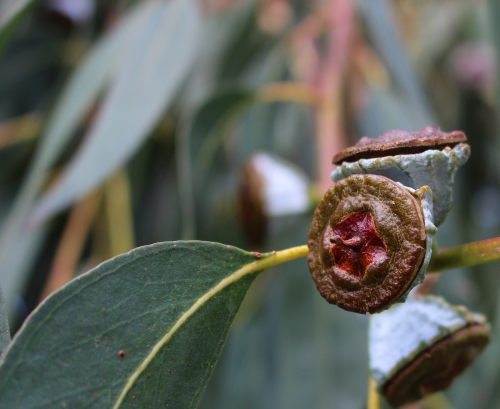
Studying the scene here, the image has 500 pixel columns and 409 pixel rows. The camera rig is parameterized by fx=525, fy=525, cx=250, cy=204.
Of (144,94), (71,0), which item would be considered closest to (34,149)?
(71,0)

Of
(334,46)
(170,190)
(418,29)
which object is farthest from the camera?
(418,29)

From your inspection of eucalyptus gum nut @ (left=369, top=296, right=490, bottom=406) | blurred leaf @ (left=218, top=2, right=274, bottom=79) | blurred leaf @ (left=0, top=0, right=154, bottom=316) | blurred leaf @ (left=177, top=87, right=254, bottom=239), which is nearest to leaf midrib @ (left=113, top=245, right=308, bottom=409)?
eucalyptus gum nut @ (left=369, top=296, right=490, bottom=406)

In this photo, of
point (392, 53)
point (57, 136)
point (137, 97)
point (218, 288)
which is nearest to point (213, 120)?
point (137, 97)

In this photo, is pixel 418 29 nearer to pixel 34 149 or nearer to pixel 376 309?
pixel 34 149

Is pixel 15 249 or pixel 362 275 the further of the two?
pixel 15 249

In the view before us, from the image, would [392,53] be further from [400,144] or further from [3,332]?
[3,332]
